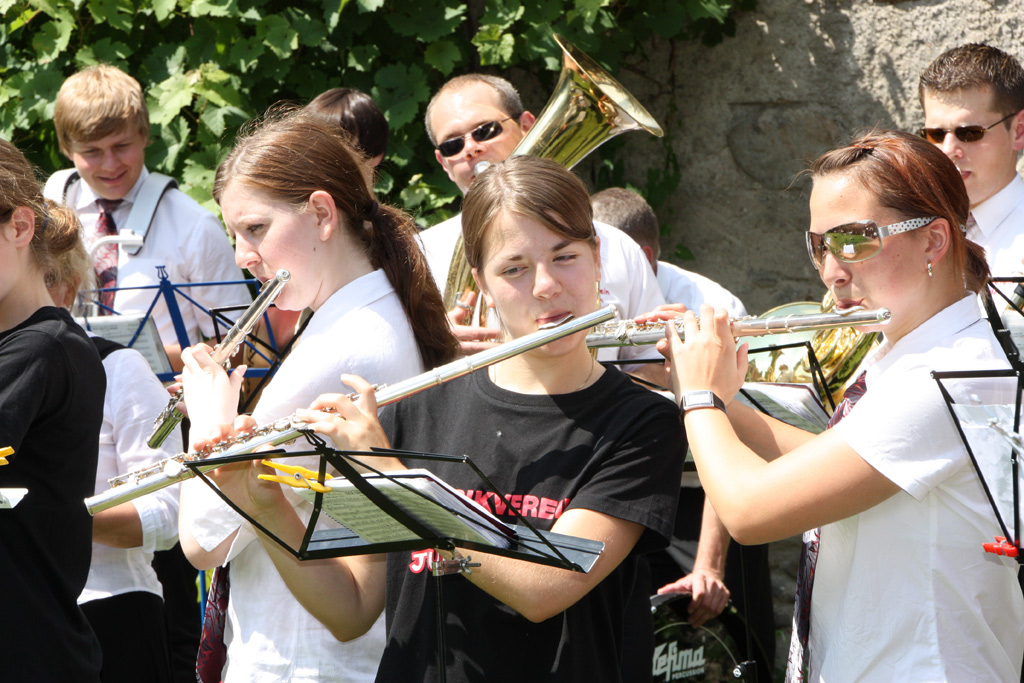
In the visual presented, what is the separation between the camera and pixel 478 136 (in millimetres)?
3762

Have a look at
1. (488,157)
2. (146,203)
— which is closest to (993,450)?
(488,157)

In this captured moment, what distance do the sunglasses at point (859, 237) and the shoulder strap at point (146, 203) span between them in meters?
2.76

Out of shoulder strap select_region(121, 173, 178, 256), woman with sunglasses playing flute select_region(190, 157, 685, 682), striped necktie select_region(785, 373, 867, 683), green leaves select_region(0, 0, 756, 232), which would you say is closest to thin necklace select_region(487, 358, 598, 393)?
woman with sunglasses playing flute select_region(190, 157, 685, 682)

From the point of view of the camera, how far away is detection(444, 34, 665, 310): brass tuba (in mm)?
3443

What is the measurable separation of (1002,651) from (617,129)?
209 centimetres

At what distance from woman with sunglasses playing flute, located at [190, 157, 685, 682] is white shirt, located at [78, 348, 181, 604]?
0.73 meters

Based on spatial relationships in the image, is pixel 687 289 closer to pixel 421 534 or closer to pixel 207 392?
pixel 207 392

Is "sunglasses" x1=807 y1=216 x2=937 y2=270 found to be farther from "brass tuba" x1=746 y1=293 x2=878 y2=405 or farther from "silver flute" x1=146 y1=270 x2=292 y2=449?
"silver flute" x1=146 y1=270 x2=292 y2=449

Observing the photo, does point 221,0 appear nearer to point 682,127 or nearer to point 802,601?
point 682,127

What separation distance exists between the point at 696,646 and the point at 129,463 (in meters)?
1.77

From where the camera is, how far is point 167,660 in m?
2.75

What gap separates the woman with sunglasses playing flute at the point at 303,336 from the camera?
2.15 m

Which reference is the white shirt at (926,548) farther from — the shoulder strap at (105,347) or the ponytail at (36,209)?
the shoulder strap at (105,347)

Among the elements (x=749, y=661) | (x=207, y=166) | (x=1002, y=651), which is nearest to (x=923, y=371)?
(x=1002, y=651)
